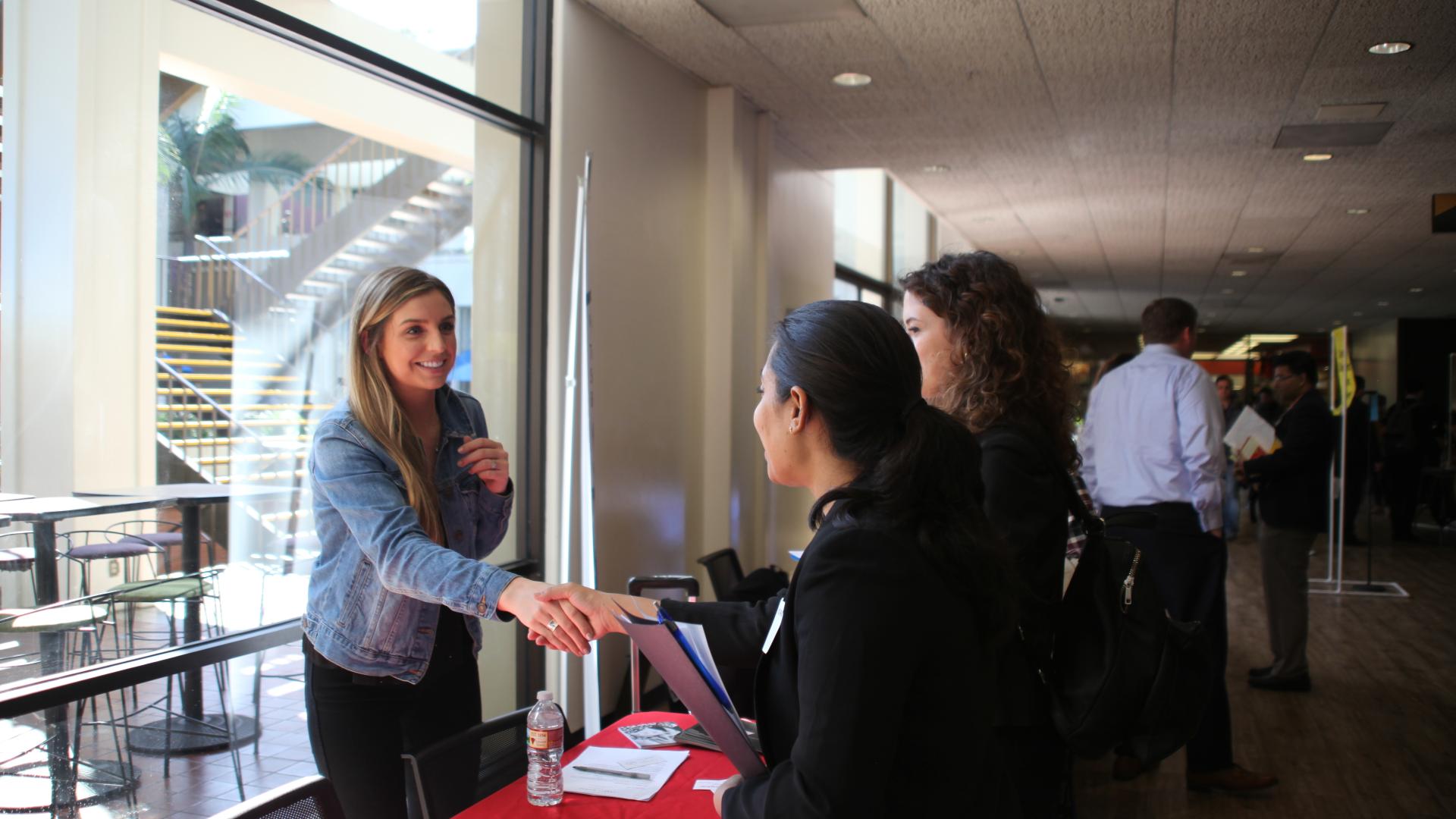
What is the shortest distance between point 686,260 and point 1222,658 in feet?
10.5

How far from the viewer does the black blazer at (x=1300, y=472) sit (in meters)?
5.57

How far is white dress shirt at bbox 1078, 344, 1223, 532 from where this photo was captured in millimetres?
4363

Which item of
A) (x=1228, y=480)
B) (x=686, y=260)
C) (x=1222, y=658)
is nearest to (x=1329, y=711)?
(x=1222, y=658)

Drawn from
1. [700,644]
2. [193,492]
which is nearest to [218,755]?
[193,492]

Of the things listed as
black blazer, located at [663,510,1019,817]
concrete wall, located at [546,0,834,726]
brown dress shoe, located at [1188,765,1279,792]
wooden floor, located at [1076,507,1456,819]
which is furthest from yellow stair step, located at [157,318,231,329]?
brown dress shoe, located at [1188,765,1279,792]

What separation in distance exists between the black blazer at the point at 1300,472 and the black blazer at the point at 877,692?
5.05 meters

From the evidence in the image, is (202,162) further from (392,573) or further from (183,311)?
(392,573)

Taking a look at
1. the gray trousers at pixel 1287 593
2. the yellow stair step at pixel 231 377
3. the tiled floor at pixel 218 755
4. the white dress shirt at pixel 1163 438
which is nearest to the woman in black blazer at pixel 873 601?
the tiled floor at pixel 218 755

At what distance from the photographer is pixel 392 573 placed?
1.97 m

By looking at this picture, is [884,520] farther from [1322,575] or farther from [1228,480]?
[1228,480]

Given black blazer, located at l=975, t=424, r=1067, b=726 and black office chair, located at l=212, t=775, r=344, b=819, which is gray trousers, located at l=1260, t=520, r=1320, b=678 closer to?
black blazer, located at l=975, t=424, r=1067, b=726

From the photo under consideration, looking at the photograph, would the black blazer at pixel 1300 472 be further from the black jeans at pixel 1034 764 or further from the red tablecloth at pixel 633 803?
the red tablecloth at pixel 633 803

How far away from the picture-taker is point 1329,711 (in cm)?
529

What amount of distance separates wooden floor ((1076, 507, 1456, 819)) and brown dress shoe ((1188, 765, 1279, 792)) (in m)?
0.04
